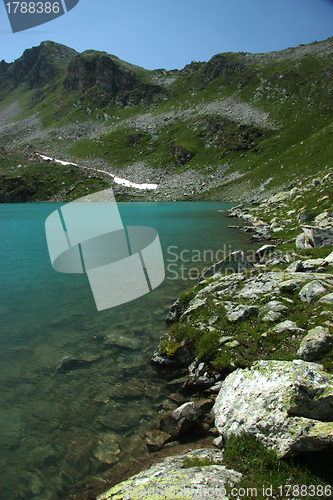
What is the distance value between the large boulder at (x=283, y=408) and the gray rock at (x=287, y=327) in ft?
7.01

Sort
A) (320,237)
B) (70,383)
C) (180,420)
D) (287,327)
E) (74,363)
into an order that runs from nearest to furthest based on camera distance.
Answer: (180,420), (287,327), (70,383), (74,363), (320,237)

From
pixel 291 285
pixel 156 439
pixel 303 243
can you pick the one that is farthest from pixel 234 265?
pixel 156 439

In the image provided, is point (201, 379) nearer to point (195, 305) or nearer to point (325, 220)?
point (195, 305)

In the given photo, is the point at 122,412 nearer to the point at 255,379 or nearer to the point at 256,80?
the point at 255,379

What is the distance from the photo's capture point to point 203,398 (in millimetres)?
9156

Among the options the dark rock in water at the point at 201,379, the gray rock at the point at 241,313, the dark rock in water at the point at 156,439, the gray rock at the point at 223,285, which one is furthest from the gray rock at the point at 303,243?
the dark rock in water at the point at 156,439

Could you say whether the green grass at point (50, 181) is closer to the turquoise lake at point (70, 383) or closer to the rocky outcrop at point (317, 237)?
the turquoise lake at point (70, 383)

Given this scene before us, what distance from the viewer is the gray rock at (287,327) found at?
9055 millimetres

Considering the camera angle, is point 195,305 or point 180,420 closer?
point 180,420

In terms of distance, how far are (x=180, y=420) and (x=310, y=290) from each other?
693 cm

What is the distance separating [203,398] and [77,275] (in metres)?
18.0

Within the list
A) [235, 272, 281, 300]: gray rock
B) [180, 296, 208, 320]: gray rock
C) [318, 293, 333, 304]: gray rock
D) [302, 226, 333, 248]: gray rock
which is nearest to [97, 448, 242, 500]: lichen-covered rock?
[318, 293, 333, 304]: gray rock

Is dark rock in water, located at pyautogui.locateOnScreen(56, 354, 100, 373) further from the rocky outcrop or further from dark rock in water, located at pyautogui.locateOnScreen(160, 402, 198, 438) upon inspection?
the rocky outcrop

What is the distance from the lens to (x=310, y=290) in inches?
414
